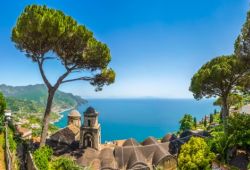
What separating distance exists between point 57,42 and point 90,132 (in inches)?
499

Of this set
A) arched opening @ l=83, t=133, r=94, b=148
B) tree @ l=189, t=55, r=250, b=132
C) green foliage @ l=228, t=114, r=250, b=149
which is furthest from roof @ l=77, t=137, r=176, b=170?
green foliage @ l=228, t=114, r=250, b=149

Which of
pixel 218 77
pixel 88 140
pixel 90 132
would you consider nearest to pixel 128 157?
pixel 88 140

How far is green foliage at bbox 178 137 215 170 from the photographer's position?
1639 cm

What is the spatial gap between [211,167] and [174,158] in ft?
40.7

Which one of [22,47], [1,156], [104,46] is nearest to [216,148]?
[104,46]

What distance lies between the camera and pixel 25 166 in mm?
19891

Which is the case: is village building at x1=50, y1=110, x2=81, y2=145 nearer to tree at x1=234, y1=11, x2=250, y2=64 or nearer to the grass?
the grass

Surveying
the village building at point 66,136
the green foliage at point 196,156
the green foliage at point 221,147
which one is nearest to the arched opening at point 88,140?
the village building at point 66,136

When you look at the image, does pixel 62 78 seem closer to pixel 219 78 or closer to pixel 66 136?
pixel 66 136

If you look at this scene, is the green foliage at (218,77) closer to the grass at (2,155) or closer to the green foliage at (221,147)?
the green foliage at (221,147)

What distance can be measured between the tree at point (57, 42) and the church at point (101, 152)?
22.5 feet

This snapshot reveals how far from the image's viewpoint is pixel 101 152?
91.0ft

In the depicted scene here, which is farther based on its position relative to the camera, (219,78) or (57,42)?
(219,78)

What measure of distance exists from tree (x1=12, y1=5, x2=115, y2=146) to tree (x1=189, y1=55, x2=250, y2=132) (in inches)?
461
